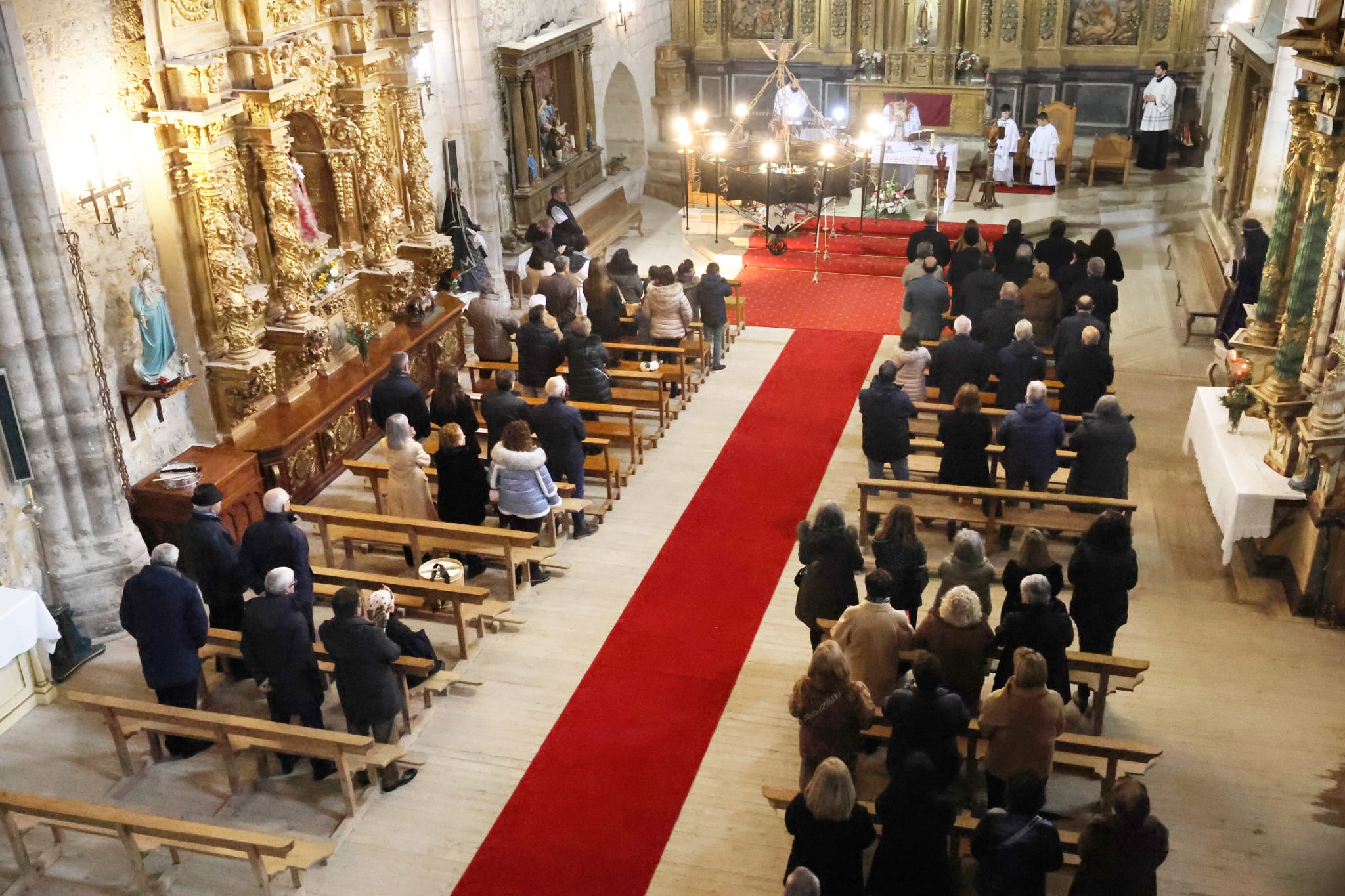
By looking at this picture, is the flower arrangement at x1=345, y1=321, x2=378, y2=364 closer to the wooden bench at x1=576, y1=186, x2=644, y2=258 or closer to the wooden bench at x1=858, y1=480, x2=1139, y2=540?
the wooden bench at x1=858, y1=480, x2=1139, y2=540

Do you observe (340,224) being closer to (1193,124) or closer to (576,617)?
(576,617)

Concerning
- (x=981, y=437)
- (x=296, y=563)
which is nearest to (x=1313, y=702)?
(x=981, y=437)

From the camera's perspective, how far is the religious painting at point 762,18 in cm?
2131

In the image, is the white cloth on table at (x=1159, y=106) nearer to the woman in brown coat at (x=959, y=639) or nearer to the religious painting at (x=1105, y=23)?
the religious painting at (x=1105, y=23)

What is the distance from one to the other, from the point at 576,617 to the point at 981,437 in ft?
11.7

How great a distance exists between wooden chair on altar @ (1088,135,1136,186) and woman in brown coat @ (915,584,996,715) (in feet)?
45.0

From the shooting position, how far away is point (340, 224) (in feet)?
40.7

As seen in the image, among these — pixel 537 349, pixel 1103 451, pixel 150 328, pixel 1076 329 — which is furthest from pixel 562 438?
pixel 1076 329

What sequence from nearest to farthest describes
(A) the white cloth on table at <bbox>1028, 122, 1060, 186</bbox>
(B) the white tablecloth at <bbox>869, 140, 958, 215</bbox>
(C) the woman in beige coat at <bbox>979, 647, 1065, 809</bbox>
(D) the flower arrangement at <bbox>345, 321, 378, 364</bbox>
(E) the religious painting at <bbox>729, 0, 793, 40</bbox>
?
1. (C) the woman in beige coat at <bbox>979, 647, 1065, 809</bbox>
2. (D) the flower arrangement at <bbox>345, 321, 378, 364</bbox>
3. (B) the white tablecloth at <bbox>869, 140, 958, 215</bbox>
4. (A) the white cloth on table at <bbox>1028, 122, 1060, 186</bbox>
5. (E) the religious painting at <bbox>729, 0, 793, 40</bbox>

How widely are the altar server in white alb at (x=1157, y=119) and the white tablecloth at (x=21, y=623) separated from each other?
17.0m

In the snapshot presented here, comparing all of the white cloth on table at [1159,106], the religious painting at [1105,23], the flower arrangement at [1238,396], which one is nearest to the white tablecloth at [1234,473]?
the flower arrangement at [1238,396]

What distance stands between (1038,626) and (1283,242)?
215 inches

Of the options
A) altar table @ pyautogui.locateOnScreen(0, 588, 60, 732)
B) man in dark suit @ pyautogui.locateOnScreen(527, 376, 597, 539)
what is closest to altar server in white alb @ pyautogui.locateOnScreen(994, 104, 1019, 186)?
man in dark suit @ pyautogui.locateOnScreen(527, 376, 597, 539)

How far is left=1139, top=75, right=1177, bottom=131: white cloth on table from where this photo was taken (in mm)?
19219
